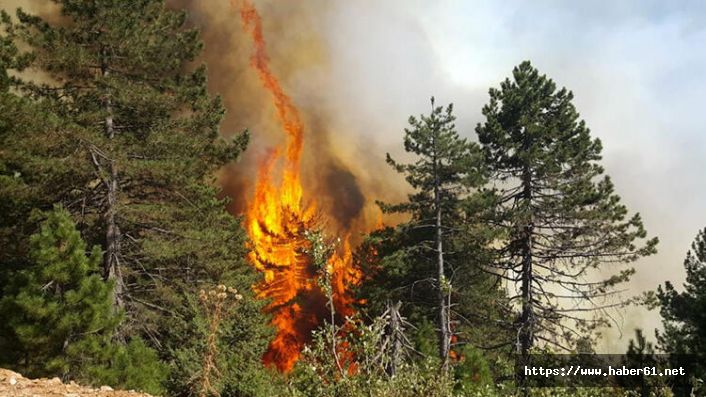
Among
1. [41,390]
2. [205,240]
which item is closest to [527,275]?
[205,240]

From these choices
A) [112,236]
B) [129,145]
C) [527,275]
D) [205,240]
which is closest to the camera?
[112,236]

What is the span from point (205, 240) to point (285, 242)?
27547 mm

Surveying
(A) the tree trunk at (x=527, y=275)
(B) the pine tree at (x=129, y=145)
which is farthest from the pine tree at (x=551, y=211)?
Answer: (B) the pine tree at (x=129, y=145)

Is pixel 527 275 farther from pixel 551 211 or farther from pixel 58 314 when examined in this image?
pixel 58 314

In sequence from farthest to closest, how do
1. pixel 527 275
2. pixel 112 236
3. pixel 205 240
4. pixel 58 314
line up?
pixel 527 275 < pixel 205 240 < pixel 112 236 < pixel 58 314

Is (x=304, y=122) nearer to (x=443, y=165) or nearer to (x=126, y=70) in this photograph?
(x=443, y=165)

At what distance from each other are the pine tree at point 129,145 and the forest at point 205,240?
7 centimetres

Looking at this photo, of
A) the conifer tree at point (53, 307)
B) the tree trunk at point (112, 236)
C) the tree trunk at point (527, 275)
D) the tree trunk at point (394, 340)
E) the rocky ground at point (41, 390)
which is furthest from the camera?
the tree trunk at point (527, 275)

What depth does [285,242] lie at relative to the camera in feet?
148

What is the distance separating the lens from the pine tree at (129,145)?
15.5m

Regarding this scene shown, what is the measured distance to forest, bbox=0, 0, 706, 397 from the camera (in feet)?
28.2

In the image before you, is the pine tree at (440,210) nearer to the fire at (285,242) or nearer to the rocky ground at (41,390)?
the fire at (285,242)

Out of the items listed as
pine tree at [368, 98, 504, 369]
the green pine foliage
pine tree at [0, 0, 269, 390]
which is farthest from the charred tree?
the green pine foliage

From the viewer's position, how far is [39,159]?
14.6 m
